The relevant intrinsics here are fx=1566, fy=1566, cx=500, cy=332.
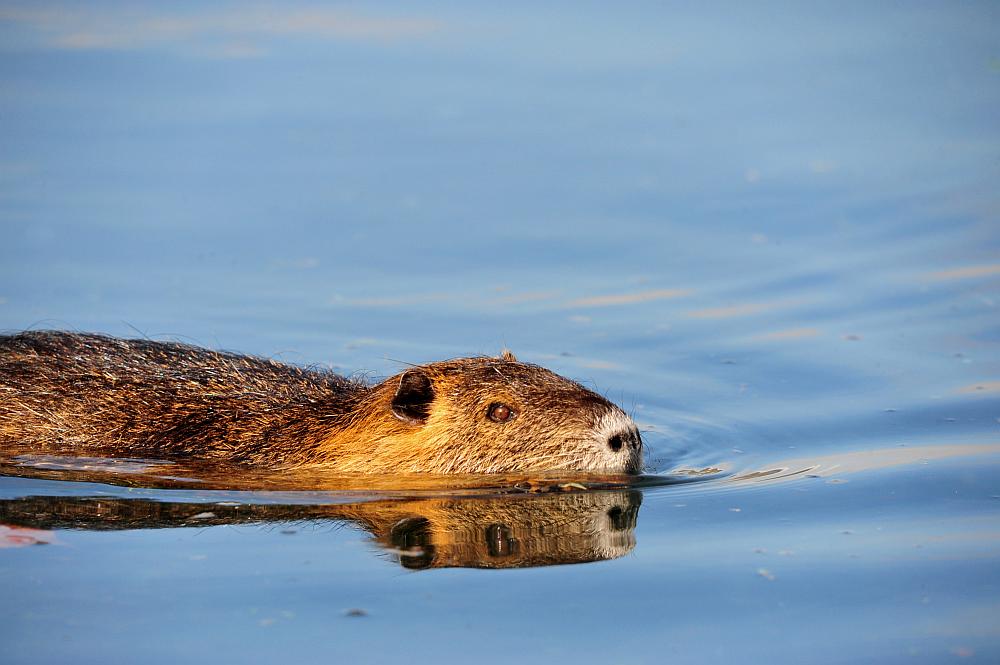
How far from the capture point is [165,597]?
6.34 meters

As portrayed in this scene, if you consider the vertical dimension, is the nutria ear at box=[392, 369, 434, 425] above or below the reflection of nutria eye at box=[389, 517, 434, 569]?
above

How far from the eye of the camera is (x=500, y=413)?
327 inches

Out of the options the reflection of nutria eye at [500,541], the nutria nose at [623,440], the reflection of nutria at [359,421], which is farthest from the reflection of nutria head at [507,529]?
the reflection of nutria at [359,421]

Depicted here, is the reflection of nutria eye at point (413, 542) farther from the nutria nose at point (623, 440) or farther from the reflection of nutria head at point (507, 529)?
the nutria nose at point (623, 440)

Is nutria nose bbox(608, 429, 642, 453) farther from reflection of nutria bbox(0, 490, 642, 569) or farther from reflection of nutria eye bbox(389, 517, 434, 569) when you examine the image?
reflection of nutria eye bbox(389, 517, 434, 569)

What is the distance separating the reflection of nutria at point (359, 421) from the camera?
819 centimetres

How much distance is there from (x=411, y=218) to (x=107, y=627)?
7.24m

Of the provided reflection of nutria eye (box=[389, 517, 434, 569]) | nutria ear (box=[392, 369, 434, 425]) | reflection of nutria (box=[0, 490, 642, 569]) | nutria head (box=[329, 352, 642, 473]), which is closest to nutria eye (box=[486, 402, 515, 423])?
nutria head (box=[329, 352, 642, 473])

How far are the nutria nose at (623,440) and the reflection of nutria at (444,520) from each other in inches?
9.2

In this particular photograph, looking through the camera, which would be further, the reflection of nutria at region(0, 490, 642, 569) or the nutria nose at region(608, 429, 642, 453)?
the nutria nose at region(608, 429, 642, 453)

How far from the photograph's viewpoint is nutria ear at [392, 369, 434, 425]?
8281mm

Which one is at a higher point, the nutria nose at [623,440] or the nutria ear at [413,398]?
the nutria ear at [413,398]

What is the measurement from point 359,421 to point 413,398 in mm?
317

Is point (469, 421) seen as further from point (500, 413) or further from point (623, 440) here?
point (623, 440)
